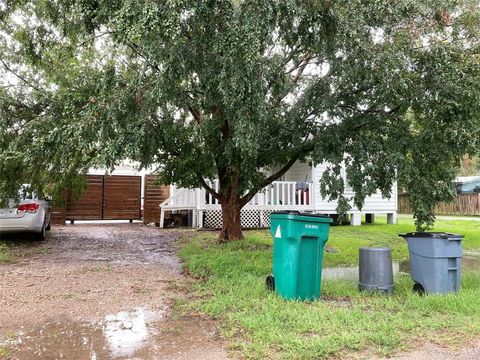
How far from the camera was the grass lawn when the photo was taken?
12.7 feet

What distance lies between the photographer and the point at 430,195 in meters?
7.37

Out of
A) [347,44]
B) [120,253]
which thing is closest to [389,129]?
[347,44]

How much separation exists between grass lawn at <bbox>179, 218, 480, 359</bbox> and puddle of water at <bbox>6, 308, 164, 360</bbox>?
0.84m

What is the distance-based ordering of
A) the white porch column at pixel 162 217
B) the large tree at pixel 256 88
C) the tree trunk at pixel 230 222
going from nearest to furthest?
the large tree at pixel 256 88 < the tree trunk at pixel 230 222 < the white porch column at pixel 162 217

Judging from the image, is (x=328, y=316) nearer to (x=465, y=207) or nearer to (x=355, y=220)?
(x=355, y=220)

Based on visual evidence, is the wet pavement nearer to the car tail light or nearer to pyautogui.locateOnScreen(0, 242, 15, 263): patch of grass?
pyautogui.locateOnScreen(0, 242, 15, 263): patch of grass

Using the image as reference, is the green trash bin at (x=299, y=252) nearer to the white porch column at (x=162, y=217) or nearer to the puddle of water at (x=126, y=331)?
the puddle of water at (x=126, y=331)

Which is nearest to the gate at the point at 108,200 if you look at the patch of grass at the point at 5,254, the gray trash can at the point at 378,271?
the patch of grass at the point at 5,254

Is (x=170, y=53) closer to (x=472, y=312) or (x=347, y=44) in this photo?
(x=347, y=44)

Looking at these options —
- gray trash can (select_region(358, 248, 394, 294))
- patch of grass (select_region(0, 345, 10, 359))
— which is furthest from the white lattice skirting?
patch of grass (select_region(0, 345, 10, 359))

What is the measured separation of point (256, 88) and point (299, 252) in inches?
95.3

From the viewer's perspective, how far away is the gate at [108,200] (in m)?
16.1

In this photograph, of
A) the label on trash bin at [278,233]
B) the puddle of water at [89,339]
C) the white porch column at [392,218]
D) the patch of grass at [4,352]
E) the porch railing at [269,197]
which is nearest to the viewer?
the patch of grass at [4,352]

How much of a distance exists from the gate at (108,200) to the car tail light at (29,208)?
230 inches
